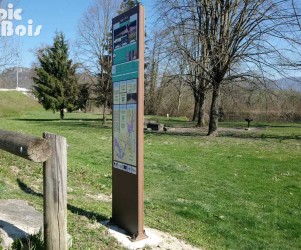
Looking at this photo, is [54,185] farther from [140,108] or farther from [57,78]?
[57,78]

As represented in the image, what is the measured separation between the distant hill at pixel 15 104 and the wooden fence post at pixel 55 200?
42.3 m

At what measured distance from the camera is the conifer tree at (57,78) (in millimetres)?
37531

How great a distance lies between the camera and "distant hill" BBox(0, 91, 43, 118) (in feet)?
150

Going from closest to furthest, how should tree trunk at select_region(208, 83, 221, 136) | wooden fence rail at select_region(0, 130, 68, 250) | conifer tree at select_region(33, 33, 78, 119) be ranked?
1. wooden fence rail at select_region(0, 130, 68, 250)
2. tree trunk at select_region(208, 83, 221, 136)
3. conifer tree at select_region(33, 33, 78, 119)

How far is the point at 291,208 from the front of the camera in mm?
6430

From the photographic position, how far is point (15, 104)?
51.5 m

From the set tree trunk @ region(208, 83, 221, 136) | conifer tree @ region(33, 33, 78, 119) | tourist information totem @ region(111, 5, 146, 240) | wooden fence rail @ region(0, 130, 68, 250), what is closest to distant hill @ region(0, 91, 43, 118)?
conifer tree @ region(33, 33, 78, 119)

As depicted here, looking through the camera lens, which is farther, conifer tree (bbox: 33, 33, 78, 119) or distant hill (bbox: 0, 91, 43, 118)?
distant hill (bbox: 0, 91, 43, 118)

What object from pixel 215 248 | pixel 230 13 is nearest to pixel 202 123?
pixel 230 13

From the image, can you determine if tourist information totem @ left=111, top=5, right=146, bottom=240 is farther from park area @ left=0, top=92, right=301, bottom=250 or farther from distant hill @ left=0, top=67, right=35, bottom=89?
distant hill @ left=0, top=67, right=35, bottom=89

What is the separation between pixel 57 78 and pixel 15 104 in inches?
650

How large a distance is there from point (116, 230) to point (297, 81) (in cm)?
1445

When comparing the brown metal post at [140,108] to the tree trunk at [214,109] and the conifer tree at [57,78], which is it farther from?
the conifer tree at [57,78]

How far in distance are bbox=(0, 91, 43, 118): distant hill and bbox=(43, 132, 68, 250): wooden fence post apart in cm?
4229
